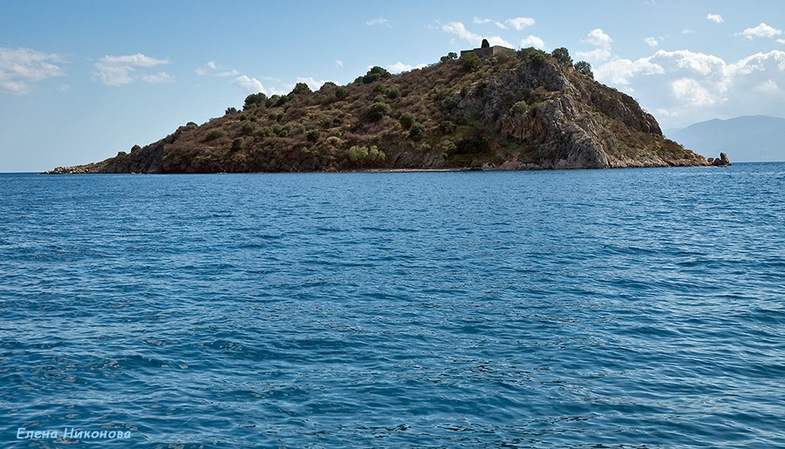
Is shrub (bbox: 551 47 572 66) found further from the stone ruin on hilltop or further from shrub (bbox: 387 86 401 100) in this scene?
shrub (bbox: 387 86 401 100)

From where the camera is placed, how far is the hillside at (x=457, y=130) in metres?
138

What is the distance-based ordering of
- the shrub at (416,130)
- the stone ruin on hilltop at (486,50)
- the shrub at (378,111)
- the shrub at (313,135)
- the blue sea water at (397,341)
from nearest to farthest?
the blue sea water at (397,341) → the shrub at (416,130) → the shrub at (313,135) → the shrub at (378,111) → the stone ruin on hilltop at (486,50)

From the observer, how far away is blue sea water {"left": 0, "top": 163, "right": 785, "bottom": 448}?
10.7m

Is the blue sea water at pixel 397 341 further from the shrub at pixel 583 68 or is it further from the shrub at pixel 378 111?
the shrub at pixel 583 68

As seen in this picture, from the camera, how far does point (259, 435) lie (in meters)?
10.3

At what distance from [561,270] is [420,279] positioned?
5.93 meters

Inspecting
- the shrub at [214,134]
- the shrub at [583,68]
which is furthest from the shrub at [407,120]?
the shrub at [583,68]

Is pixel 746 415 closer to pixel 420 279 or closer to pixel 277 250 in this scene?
pixel 420 279

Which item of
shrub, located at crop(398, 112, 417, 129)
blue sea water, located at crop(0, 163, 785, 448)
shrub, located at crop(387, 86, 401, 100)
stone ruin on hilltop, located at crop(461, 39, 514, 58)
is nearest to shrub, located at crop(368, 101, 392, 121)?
shrub, located at crop(398, 112, 417, 129)

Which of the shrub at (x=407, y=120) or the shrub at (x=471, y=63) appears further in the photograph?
the shrub at (x=471, y=63)

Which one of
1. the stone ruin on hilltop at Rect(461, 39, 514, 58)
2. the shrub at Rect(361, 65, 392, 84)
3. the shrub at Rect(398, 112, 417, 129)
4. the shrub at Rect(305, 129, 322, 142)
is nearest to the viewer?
the shrub at Rect(305, 129, 322, 142)

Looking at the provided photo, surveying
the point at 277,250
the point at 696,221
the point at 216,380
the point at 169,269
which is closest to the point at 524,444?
the point at 216,380

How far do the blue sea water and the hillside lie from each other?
105406 millimetres

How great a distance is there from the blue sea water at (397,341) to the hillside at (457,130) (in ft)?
346
